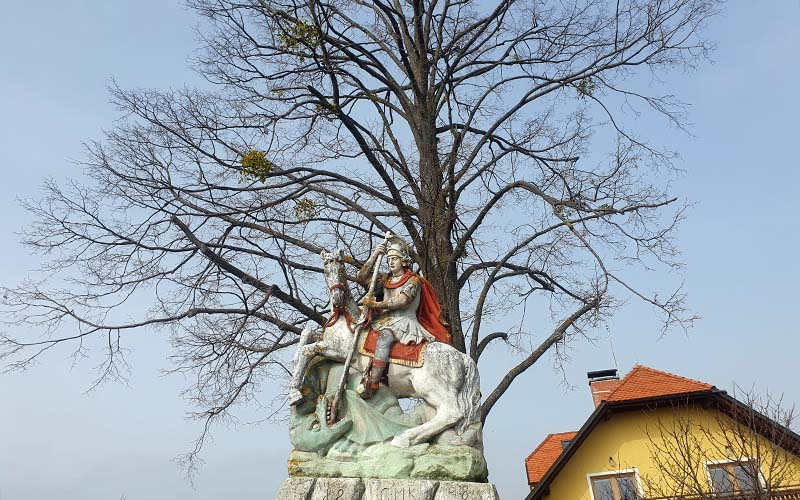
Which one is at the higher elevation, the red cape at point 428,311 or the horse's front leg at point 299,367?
the red cape at point 428,311

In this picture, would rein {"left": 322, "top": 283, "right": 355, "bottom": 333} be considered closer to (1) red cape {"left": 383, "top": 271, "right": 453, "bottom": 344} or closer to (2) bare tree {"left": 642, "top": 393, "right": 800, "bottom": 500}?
(1) red cape {"left": 383, "top": 271, "right": 453, "bottom": 344}

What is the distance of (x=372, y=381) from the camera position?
5.88 m

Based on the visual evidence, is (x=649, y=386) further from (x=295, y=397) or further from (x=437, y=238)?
(x=295, y=397)

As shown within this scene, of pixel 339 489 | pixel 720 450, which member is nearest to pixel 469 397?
pixel 339 489

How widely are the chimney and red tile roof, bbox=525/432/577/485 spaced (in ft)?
4.07

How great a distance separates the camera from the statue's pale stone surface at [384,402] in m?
5.35

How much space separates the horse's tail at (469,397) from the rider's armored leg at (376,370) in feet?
2.31

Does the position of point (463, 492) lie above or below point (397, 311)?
below

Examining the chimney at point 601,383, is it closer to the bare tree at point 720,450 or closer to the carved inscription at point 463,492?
the bare tree at point 720,450

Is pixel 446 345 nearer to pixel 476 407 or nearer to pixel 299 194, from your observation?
pixel 476 407

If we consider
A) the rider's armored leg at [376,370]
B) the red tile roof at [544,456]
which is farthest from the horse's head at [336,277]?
the red tile roof at [544,456]

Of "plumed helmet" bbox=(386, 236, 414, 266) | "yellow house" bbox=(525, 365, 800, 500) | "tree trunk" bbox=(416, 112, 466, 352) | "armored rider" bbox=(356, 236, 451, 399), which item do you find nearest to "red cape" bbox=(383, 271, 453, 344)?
"armored rider" bbox=(356, 236, 451, 399)

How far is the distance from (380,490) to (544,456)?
1396 cm

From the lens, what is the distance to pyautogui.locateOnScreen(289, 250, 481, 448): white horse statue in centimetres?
564
